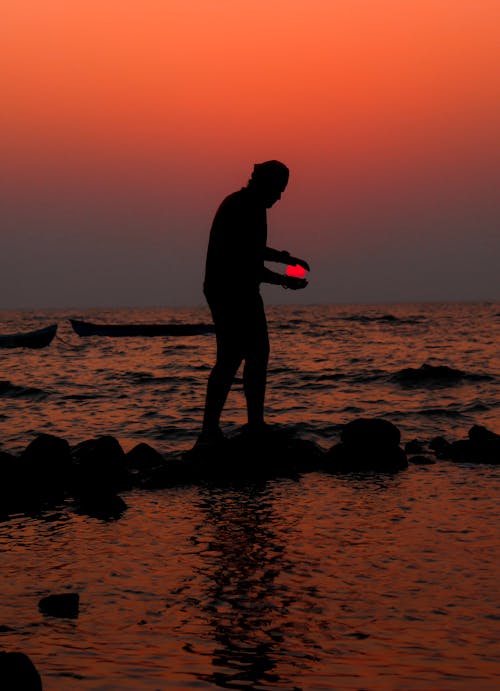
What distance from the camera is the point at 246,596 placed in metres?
3.88

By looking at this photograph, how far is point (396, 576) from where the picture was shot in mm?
4129

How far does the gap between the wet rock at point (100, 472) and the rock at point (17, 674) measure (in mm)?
3779

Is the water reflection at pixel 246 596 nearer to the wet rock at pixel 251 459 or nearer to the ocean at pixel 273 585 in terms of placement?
the ocean at pixel 273 585

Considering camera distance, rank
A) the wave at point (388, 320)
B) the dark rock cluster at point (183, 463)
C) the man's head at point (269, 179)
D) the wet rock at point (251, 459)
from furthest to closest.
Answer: the wave at point (388, 320)
the man's head at point (269, 179)
the wet rock at point (251, 459)
the dark rock cluster at point (183, 463)

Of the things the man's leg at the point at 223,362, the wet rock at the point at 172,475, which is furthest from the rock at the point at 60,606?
the man's leg at the point at 223,362

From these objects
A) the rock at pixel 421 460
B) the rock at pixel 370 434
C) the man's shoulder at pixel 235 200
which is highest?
the man's shoulder at pixel 235 200

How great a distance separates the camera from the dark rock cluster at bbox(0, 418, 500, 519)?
259 inches

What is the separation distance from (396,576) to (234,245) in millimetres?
4033

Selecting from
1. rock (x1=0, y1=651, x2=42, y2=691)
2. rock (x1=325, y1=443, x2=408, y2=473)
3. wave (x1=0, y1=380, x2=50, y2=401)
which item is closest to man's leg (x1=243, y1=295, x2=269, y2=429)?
rock (x1=325, y1=443, x2=408, y2=473)

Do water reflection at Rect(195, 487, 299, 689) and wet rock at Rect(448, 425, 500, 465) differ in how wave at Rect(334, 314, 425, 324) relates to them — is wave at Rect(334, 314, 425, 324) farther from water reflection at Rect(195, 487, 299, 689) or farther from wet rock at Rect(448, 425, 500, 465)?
water reflection at Rect(195, 487, 299, 689)

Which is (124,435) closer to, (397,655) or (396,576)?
(396,576)

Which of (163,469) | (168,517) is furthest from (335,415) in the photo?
(168,517)

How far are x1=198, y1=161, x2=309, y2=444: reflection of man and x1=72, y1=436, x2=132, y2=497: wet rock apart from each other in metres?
0.77

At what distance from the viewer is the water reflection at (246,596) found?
3059 millimetres
